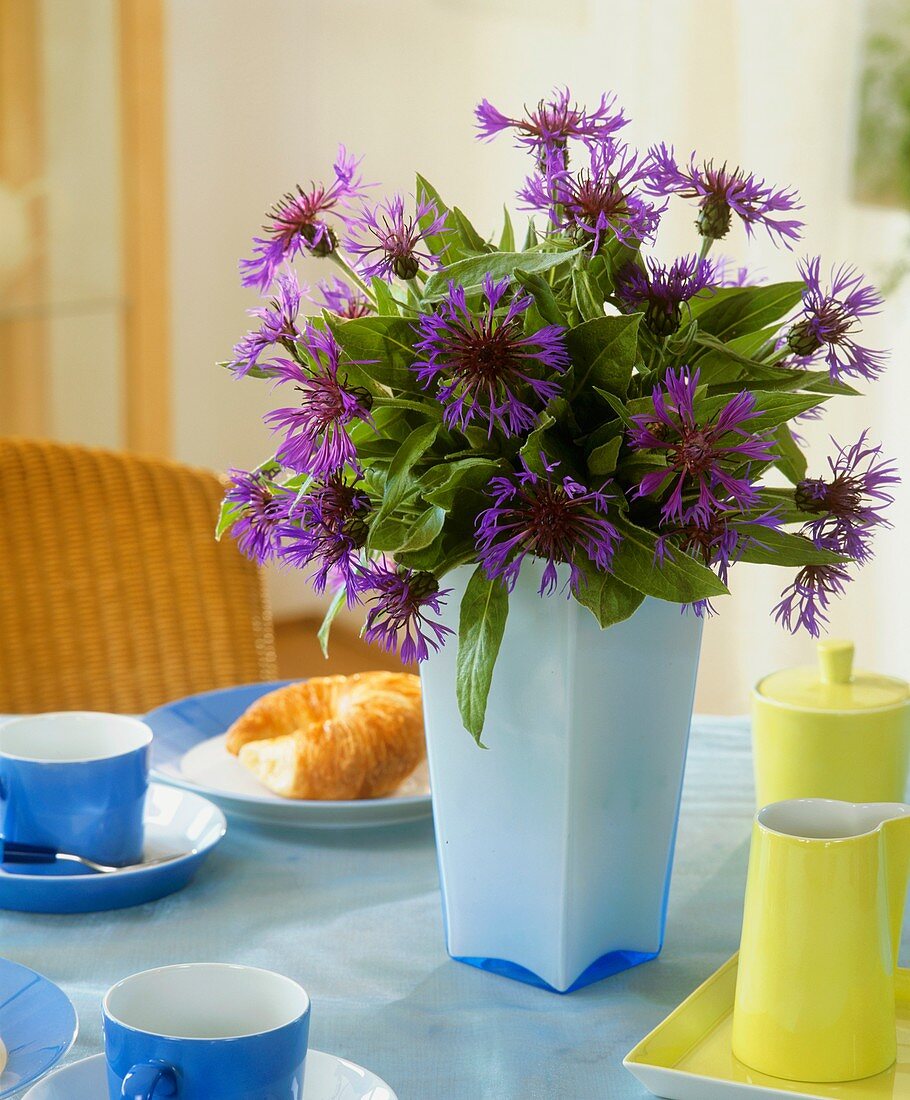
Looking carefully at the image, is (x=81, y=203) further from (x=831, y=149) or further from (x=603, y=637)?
(x=603, y=637)

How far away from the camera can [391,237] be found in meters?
0.60

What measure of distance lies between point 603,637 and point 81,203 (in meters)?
2.03

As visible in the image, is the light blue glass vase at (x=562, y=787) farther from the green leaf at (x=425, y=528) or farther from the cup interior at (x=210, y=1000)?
the cup interior at (x=210, y=1000)

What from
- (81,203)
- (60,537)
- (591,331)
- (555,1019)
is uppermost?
(81,203)

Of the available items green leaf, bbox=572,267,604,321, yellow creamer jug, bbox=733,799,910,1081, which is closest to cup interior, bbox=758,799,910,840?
yellow creamer jug, bbox=733,799,910,1081

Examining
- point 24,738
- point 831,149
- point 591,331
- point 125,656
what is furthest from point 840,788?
point 831,149

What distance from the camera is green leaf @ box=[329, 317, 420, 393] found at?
1.89 ft

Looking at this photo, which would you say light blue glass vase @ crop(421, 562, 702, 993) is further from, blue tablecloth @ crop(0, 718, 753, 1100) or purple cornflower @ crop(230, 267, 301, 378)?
purple cornflower @ crop(230, 267, 301, 378)

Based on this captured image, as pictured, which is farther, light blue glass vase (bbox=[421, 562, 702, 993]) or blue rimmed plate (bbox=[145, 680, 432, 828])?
blue rimmed plate (bbox=[145, 680, 432, 828])

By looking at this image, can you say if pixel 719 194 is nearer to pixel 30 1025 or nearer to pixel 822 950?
pixel 822 950

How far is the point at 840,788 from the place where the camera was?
0.76m

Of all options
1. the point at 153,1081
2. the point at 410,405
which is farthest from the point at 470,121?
the point at 153,1081

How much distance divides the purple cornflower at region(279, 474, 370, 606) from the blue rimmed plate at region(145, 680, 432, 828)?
0.88 feet

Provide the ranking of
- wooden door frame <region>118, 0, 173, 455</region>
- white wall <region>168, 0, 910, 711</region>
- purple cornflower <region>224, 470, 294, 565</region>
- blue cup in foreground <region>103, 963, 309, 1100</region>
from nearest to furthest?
blue cup in foreground <region>103, 963, 309, 1100</region>, purple cornflower <region>224, 470, 294, 565</region>, white wall <region>168, 0, 910, 711</region>, wooden door frame <region>118, 0, 173, 455</region>
